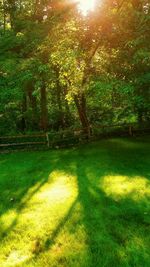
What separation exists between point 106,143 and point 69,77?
17.6ft

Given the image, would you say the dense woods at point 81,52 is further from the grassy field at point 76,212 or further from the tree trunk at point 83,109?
the grassy field at point 76,212

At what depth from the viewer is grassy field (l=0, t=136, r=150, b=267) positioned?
848 cm

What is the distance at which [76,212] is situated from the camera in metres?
11.0

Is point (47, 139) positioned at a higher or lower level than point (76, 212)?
higher

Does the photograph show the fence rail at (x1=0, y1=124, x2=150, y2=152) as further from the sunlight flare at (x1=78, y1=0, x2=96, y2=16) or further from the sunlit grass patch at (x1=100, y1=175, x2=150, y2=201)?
the sunlit grass patch at (x1=100, y1=175, x2=150, y2=201)

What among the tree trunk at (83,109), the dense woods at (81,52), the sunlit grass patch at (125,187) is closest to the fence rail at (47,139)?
the tree trunk at (83,109)

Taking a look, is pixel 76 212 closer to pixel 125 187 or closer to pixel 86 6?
pixel 125 187

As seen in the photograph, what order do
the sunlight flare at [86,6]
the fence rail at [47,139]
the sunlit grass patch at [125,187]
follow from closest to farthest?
the sunlit grass patch at [125,187] → the sunlight flare at [86,6] → the fence rail at [47,139]

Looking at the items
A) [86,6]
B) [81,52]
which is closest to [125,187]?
[81,52]

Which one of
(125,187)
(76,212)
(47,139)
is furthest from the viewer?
(47,139)

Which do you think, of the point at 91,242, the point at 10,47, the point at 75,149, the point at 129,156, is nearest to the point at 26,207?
the point at 91,242

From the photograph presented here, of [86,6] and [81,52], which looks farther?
[81,52]

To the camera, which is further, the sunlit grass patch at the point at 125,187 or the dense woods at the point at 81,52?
the dense woods at the point at 81,52

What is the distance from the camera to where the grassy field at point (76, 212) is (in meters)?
8.48
